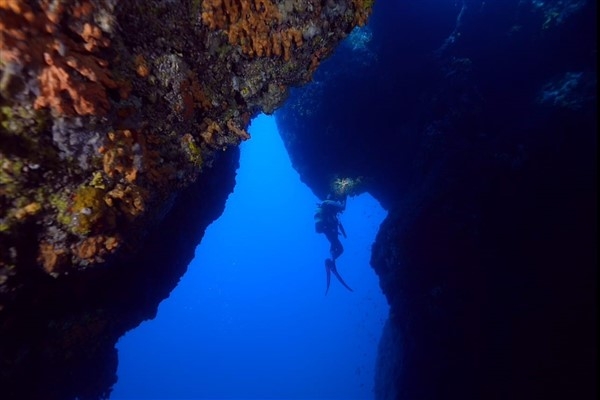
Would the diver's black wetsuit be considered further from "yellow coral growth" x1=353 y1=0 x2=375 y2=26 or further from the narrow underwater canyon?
"yellow coral growth" x1=353 y1=0 x2=375 y2=26

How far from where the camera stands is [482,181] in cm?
1077

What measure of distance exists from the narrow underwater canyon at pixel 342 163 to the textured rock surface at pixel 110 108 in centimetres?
2

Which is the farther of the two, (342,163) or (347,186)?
(347,186)

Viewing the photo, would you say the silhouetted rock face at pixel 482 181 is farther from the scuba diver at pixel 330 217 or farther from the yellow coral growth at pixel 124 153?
the yellow coral growth at pixel 124 153

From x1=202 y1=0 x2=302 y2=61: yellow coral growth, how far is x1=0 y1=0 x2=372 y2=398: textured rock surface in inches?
0.4

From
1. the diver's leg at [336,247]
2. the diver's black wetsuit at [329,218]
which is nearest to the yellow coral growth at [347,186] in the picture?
the diver's black wetsuit at [329,218]

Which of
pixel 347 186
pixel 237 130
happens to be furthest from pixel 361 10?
pixel 347 186

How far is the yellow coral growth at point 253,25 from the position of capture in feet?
10.5

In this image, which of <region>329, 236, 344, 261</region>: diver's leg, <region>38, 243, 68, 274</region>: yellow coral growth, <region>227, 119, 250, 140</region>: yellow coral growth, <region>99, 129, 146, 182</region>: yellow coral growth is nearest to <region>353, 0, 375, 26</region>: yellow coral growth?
<region>227, 119, 250, 140</region>: yellow coral growth

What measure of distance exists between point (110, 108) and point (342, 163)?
43.8 ft

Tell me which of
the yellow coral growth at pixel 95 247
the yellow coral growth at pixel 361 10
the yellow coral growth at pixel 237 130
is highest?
the yellow coral growth at pixel 361 10

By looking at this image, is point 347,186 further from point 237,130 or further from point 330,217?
point 237,130

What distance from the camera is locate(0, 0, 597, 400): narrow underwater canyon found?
9.10 ft

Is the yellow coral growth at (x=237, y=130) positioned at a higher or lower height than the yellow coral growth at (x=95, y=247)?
higher
